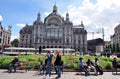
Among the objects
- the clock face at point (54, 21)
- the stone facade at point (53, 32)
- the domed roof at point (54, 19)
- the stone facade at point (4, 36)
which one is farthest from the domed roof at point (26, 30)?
the stone facade at point (4, 36)

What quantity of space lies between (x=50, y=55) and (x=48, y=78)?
2046 mm

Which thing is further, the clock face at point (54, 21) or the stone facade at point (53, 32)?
the clock face at point (54, 21)

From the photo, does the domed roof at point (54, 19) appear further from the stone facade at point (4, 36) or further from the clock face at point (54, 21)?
the stone facade at point (4, 36)

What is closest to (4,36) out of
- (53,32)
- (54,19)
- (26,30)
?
(26,30)

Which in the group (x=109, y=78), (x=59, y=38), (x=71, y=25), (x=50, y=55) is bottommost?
(x=109, y=78)

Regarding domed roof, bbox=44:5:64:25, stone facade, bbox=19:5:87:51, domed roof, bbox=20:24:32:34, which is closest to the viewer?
stone facade, bbox=19:5:87:51

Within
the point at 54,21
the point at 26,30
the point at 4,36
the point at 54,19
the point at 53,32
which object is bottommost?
the point at 4,36

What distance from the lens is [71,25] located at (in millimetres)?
129125

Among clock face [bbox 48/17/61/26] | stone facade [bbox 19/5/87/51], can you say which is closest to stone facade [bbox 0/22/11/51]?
stone facade [bbox 19/5/87/51]

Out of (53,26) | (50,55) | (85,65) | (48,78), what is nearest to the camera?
(48,78)

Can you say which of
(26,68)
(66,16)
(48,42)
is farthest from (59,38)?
(26,68)

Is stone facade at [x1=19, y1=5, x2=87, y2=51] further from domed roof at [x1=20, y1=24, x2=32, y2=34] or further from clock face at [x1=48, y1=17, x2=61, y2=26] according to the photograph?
domed roof at [x1=20, y1=24, x2=32, y2=34]

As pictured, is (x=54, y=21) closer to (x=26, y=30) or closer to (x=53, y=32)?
(x=53, y=32)

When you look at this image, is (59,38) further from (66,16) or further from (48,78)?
(48,78)
